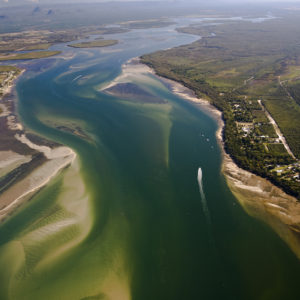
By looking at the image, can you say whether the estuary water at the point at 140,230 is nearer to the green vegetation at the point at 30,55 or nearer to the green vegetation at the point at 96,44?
the green vegetation at the point at 30,55

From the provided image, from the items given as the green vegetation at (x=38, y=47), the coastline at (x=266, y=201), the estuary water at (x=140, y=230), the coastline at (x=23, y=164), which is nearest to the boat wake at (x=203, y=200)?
the estuary water at (x=140, y=230)

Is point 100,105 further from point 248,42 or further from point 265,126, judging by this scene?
point 248,42

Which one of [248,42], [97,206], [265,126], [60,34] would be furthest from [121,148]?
[60,34]

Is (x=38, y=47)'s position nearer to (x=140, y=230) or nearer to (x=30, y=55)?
(x=30, y=55)

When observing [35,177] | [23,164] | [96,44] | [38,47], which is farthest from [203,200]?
[38,47]

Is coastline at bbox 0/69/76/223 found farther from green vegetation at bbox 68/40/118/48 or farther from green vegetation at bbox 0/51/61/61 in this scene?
green vegetation at bbox 68/40/118/48

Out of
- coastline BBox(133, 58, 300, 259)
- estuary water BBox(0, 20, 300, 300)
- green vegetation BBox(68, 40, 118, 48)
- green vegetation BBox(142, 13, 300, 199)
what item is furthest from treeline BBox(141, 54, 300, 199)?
green vegetation BBox(68, 40, 118, 48)
